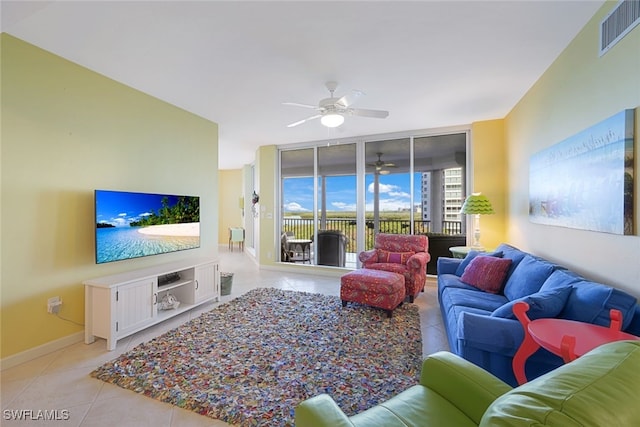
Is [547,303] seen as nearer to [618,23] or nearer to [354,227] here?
[618,23]

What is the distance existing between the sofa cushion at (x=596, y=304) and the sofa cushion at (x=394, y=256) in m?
2.24

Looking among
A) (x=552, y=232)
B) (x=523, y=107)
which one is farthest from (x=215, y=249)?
(x=523, y=107)

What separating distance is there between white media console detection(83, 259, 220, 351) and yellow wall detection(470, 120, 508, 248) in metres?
4.35

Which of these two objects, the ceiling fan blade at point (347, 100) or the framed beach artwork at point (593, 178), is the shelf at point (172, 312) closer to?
the ceiling fan blade at point (347, 100)

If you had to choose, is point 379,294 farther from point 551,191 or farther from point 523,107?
point 523,107

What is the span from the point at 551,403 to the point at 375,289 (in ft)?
8.70

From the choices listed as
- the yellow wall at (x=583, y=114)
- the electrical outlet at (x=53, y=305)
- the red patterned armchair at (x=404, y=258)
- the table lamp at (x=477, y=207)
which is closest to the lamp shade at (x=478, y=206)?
the table lamp at (x=477, y=207)

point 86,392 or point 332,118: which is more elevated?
point 332,118

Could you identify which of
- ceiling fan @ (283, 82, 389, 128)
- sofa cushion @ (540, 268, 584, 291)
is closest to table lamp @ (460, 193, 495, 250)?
sofa cushion @ (540, 268, 584, 291)

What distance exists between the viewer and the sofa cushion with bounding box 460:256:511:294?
8.70 ft

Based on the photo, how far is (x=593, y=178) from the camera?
1.87 metres

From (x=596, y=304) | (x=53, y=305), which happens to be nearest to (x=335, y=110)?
(x=596, y=304)

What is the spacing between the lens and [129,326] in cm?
255

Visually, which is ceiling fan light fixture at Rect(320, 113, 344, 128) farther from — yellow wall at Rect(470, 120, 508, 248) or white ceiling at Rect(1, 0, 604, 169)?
yellow wall at Rect(470, 120, 508, 248)
